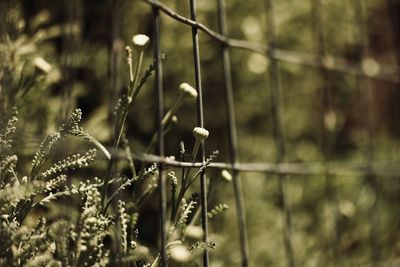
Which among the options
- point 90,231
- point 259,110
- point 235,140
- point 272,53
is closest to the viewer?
point 90,231

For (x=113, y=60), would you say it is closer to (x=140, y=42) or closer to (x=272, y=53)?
(x=140, y=42)

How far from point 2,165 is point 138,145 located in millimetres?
944

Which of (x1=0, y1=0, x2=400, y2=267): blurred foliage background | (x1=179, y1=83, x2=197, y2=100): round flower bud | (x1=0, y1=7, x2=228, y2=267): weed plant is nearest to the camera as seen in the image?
(x1=0, y1=7, x2=228, y2=267): weed plant

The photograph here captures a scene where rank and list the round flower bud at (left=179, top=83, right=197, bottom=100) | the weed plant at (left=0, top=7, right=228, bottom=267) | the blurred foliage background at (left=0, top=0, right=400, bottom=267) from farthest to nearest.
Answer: the blurred foliage background at (left=0, top=0, right=400, bottom=267) < the round flower bud at (left=179, top=83, right=197, bottom=100) < the weed plant at (left=0, top=7, right=228, bottom=267)

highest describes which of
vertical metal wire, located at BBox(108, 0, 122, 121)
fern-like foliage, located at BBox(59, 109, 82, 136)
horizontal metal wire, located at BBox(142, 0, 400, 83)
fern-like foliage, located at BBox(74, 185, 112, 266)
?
horizontal metal wire, located at BBox(142, 0, 400, 83)

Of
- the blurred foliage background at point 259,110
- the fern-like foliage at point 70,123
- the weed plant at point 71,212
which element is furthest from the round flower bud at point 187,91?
the blurred foliage background at point 259,110

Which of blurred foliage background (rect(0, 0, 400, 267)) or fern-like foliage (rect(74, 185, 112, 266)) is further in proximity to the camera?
blurred foliage background (rect(0, 0, 400, 267))

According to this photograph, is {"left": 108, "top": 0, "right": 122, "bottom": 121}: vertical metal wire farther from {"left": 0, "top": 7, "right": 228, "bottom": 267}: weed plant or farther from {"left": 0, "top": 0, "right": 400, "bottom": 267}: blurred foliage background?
{"left": 0, "top": 0, "right": 400, "bottom": 267}: blurred foliage background

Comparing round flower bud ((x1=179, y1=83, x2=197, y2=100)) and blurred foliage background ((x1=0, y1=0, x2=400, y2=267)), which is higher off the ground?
blurred foliage background ((x1=0, y1=0, x2=400, y2=267))

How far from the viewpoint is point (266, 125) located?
6.23 ft

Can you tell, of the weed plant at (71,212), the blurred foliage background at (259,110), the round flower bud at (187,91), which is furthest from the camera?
the blurred foliage background at (259,110)

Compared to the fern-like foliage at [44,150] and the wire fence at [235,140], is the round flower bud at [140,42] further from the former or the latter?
the fern-like foliage at [44,150]

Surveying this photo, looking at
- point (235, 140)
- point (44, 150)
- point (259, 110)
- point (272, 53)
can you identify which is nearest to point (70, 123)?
point (44, 150)

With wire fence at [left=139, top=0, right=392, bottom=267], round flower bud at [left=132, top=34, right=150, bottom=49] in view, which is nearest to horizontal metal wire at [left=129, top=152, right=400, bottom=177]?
wire fence at [left=139, top=0, right=392, bottom=267]
